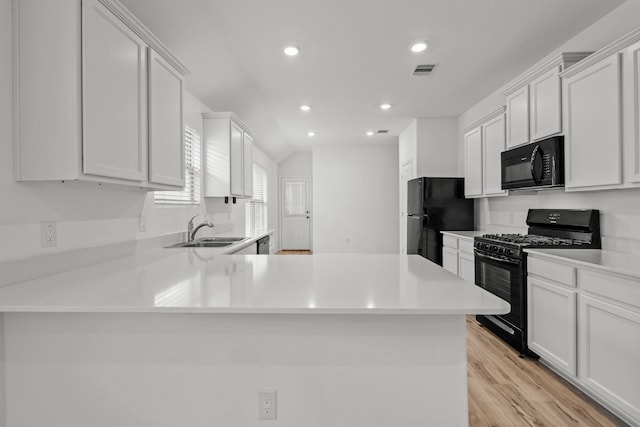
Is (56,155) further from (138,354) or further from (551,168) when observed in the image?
(551,168)

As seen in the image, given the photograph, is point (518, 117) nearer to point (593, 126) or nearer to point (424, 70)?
point (593, 126)

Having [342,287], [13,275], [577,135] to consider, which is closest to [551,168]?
[577,135]

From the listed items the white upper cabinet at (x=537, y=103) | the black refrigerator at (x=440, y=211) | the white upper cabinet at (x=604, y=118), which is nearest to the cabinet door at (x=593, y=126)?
the white upper cabinet at (x=604, y=118)

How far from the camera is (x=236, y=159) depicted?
13.0 feet

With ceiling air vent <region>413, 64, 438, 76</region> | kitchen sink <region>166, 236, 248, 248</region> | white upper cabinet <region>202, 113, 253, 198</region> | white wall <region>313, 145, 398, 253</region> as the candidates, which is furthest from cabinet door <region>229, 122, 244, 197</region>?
white wall <region>313, 145, 398, 253</region>

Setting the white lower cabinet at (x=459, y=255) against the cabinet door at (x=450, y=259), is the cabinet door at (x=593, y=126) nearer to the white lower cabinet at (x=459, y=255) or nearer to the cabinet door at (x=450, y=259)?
the white lower cabinet at (x=459, y=255)

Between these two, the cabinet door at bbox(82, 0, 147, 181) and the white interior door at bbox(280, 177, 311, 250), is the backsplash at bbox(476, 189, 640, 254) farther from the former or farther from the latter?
the white interior door at bbox(280, 177, 311, 250)

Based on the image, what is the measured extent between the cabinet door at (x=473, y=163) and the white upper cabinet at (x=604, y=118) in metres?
1.56

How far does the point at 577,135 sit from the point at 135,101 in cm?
300

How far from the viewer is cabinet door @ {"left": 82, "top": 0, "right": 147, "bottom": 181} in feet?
4.91

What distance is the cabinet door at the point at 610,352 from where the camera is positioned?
5.77 feet

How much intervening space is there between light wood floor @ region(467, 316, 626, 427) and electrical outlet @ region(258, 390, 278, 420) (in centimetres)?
124

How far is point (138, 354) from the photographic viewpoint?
1.37 metres

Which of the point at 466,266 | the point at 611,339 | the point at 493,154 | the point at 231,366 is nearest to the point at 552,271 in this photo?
the point at 611,339
